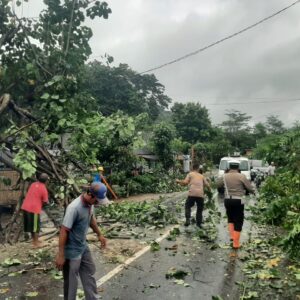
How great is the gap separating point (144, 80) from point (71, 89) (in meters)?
46.3

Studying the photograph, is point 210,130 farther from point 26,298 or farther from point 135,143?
point 26,298

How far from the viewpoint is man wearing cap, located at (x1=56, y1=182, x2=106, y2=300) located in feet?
16.5

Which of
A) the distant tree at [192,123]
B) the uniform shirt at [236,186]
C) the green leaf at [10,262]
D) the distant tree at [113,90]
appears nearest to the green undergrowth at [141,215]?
the uniform shirt at [236,186]

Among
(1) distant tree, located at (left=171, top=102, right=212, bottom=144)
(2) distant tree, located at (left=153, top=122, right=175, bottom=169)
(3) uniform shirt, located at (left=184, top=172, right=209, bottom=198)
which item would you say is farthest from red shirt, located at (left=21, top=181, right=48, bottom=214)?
(1) distant tree, located at (left=171, top=102, right=212, bottom=144)

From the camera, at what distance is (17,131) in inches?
410

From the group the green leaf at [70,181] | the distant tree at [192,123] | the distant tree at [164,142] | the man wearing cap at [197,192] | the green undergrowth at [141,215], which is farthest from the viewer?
the distant tree at [192,123]

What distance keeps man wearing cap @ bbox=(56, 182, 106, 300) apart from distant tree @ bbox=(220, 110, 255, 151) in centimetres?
7733

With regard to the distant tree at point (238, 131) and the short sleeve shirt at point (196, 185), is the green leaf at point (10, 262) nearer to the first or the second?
the short sleeve shirt at point (196, 185)

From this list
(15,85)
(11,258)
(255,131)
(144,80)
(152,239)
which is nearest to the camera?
Answer: (11,258)

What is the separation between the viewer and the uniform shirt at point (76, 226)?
507cm

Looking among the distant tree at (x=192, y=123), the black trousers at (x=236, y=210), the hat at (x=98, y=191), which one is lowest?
the black trousers at (x=236, y=210)

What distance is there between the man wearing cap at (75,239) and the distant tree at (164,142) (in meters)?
27.5

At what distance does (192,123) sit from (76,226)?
A: 58.0 m

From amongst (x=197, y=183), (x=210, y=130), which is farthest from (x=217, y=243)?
(x=210, y=130)
